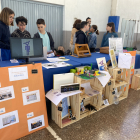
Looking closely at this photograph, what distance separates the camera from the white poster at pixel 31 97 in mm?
1622

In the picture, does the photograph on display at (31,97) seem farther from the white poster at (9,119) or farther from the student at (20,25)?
the student at (20,25)

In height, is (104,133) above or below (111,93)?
below

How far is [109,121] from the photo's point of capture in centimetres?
203

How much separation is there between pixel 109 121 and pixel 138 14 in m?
7.18

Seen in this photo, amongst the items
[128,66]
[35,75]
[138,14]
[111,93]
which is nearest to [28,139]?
[35,75]

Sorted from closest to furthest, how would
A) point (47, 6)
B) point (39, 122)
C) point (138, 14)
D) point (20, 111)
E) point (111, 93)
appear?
1. point (20, 111)
2. point (39, 122)
3. point (111, 93)
4. point (47, 6)
5. point (138, 14)

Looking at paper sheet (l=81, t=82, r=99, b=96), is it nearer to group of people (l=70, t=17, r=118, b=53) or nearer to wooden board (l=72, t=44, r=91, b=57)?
wooden board (l=72, t=44, r=91, b=57)

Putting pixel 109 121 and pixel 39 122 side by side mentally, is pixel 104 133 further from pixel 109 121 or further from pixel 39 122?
pixel 39 122

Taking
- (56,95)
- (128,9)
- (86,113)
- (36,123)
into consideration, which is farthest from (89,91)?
(128,9)

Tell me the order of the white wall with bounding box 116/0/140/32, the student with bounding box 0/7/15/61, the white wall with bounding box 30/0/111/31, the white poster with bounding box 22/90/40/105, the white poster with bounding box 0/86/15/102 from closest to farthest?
the white poster with bounding box 0/86/15/102 < the white poster with bounding box 22/90/40/105 < the student with bounding box 0/7/15/61 < the white wall with bounding box 30/0/111/31 < the white wall with bounding box 116/0/140/32

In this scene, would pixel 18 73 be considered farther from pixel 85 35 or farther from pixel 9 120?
pixel 85 35

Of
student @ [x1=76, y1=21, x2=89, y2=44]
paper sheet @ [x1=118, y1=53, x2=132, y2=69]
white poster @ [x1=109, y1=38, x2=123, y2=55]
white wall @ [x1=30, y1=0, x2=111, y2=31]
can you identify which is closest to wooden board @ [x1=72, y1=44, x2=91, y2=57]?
student @ [x1=76, y1=21, x2=89, y2=44]

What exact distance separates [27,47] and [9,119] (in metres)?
0.95

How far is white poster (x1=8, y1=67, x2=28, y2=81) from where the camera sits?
150cm
